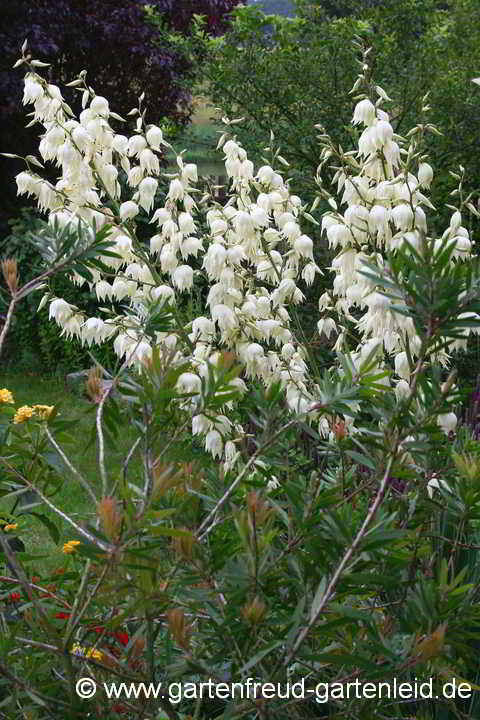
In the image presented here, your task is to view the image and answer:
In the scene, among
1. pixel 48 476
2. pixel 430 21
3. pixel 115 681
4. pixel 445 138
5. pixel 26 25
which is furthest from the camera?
pixel 26 25

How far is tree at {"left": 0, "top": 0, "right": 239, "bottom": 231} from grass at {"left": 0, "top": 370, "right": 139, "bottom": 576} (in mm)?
2474

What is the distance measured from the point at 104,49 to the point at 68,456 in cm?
492

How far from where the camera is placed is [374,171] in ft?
9.20

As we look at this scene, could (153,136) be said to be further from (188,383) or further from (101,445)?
(101,445)

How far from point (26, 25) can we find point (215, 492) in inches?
289

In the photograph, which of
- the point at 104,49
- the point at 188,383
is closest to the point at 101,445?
the point at 188,383

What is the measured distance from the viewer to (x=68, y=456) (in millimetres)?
5488

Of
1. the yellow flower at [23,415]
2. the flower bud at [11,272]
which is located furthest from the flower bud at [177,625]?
the yellow flower at [23,415]

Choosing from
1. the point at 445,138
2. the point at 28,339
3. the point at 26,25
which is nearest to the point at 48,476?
the point at 445,138

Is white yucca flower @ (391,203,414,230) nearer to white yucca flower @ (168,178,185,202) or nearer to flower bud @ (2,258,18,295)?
white yucca flower @ (168,178,185,202)

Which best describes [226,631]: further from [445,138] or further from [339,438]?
[445,138]

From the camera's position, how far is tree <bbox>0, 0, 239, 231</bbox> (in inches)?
316

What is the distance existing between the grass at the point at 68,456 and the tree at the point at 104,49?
8.12 ft

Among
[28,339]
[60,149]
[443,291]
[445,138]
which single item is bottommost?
[28,339]
